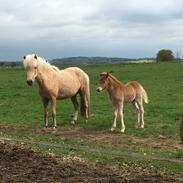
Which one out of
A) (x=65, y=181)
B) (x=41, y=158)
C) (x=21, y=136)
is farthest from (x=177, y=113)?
(x=65, y=181)

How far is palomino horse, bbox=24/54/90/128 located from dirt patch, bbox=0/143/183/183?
15.2 feet

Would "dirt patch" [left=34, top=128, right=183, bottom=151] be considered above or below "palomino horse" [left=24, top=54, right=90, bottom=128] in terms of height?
below

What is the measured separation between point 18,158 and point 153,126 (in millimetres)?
5871

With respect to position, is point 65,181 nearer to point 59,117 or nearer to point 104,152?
point 104,152

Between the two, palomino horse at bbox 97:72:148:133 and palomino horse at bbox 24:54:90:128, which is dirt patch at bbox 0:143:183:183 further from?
palomino horse at bbox 24:54:90:128

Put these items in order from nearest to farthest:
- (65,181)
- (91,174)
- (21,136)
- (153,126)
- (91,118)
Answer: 1. (65,181)
2. (91,174)
3. (21,136)
4. (153,126)
5. (91,118)

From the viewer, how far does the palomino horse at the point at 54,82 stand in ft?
44.9

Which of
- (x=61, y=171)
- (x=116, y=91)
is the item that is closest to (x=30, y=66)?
(x=116, y=91)

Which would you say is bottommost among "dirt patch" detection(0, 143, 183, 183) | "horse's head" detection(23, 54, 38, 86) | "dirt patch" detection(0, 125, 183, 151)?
"dirt patch" detection(0, 125, 183, 151)

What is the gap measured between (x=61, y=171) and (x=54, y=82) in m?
6.79

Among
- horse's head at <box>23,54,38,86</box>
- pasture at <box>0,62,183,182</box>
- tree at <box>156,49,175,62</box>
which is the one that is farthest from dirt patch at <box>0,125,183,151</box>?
tree at <box>156,49,175,62</box>

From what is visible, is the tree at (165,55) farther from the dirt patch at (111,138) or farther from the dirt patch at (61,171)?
the dirt patch at (61,171)

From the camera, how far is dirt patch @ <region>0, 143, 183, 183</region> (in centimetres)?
735

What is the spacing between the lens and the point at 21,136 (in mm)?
12484
